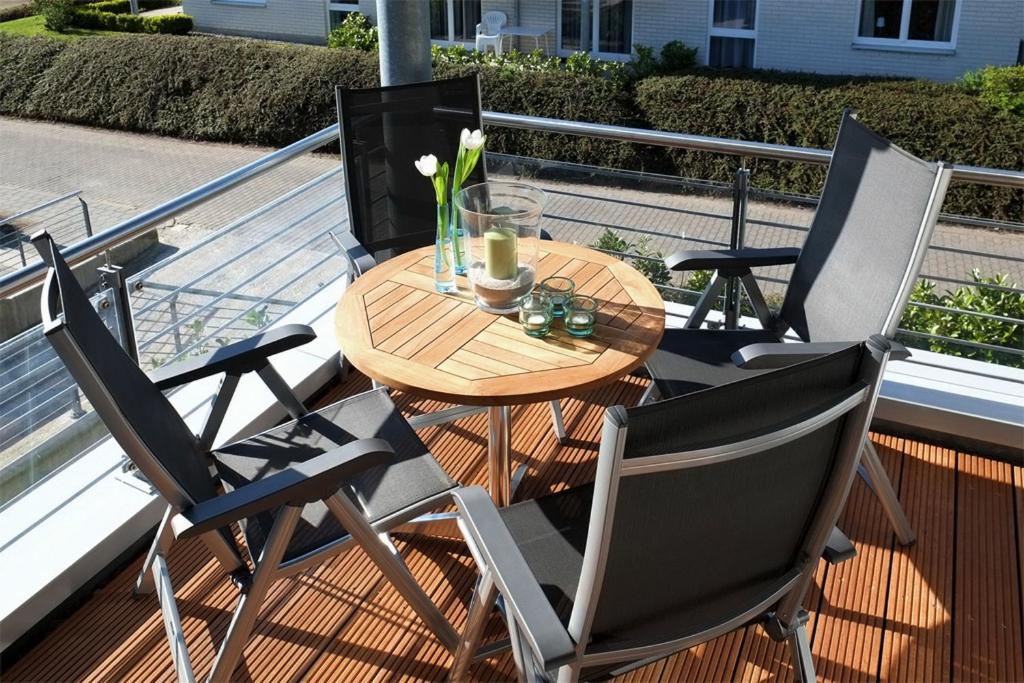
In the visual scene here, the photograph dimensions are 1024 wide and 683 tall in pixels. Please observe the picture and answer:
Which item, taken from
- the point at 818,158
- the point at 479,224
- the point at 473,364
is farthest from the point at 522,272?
the point at 818,158

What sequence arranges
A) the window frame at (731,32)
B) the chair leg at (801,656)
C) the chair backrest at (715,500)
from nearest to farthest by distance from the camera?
the chair backrest at (715,500) < the chair leg at (801,656) < the window frame at (731,32)

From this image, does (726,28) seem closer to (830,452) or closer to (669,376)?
(669,376)

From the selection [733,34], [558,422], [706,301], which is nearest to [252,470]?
[558,422]

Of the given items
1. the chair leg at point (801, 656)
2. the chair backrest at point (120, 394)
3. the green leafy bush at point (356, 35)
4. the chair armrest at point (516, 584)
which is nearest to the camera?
the chair armrest at point (516, 584)

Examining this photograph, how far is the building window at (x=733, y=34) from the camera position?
14625 millimetres

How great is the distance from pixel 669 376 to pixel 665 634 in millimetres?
1110

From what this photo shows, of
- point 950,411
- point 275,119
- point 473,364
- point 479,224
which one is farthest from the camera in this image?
point 275,119

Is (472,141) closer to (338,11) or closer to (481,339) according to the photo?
(481,339)

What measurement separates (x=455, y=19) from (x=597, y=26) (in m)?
3.01

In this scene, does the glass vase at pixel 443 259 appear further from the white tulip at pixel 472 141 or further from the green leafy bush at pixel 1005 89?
the green leafy bush at pixel 1005 89

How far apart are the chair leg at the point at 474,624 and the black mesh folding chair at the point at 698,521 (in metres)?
0.10

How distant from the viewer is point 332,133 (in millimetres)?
3852

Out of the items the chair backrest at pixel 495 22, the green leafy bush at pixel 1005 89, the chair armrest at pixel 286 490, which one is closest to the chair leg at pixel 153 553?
the chair armrest at pixel 286 490

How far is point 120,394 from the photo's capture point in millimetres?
1964
